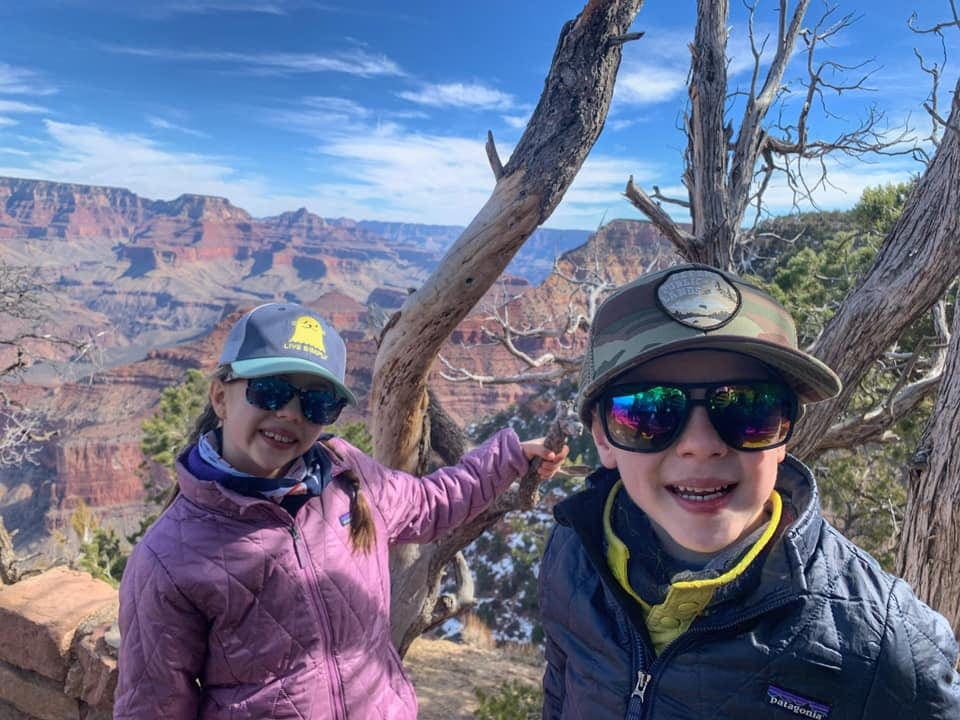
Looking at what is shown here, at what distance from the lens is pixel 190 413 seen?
16.2 meters

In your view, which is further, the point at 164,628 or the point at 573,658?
the point at 164,628

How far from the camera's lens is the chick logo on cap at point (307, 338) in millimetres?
1803

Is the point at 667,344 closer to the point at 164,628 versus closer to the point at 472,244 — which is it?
the point at 164,628

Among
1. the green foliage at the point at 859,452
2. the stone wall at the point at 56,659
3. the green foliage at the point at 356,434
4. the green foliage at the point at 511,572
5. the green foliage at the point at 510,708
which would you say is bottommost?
the green foliage at the point at 511,572

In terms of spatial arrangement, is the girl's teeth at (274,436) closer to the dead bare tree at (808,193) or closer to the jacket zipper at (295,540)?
the jacket zipper at (295,540)

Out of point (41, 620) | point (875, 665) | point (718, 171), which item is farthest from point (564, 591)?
point (41, 620)

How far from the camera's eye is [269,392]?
176 cm

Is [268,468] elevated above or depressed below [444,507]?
above

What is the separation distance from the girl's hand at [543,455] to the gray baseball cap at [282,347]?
769 mm

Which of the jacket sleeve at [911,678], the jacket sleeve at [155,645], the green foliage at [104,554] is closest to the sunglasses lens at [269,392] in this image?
the jacket sleeve at [155,645]

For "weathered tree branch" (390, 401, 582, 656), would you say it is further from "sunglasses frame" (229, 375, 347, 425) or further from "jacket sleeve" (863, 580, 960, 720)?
"jacket sleeve" (863, 580, 960, 720)

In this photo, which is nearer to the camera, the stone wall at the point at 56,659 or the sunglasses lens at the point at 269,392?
the sunglasses lens at the point at 269,392

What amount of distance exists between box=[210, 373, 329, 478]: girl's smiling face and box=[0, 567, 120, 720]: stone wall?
207cm

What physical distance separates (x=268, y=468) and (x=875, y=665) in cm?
151
